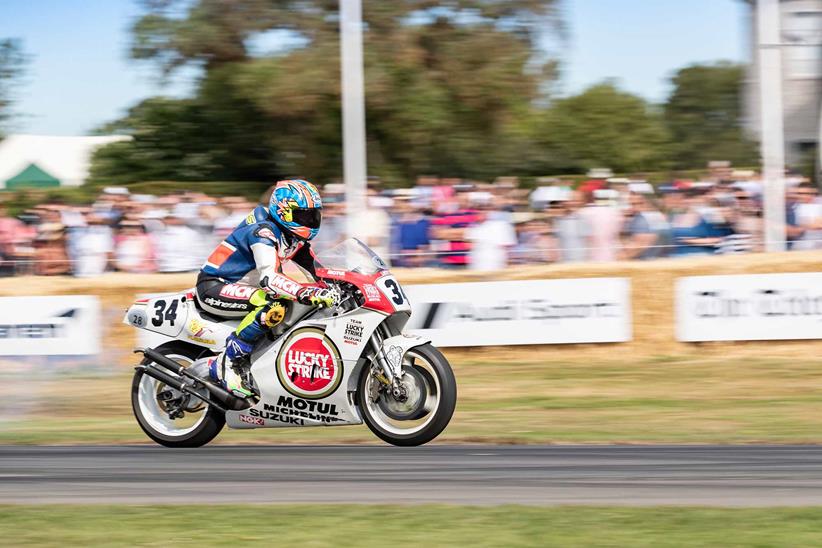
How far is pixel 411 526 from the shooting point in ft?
19.0

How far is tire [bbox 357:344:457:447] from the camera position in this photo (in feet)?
25.4

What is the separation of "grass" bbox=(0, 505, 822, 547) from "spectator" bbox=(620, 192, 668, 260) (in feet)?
26.6

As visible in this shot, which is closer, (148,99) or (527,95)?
(527,95)

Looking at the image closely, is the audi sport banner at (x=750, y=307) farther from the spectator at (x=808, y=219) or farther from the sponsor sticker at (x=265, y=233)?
the sponsor sticker at (x=265, y=233)

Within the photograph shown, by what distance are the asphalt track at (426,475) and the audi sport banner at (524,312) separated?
18.2ft

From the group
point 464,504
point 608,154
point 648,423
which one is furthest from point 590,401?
point 608,154

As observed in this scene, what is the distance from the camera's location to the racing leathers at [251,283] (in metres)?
7.92

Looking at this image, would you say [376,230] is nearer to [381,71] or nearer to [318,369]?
[318,369]

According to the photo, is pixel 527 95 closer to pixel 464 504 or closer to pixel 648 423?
pixel 648 423

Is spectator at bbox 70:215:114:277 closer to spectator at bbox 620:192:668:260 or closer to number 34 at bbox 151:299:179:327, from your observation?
spectator at bbox 620:192:668:260

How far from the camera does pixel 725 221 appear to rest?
14.1m

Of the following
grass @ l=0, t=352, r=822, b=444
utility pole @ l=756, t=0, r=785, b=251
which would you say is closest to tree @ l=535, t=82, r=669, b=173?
utility pole @ l=756, t=0, r=785, b=251

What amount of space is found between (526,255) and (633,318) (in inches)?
52.8

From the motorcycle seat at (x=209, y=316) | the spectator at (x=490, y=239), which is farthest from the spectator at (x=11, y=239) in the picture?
the motorcycle seat at (x=209, y=316)
